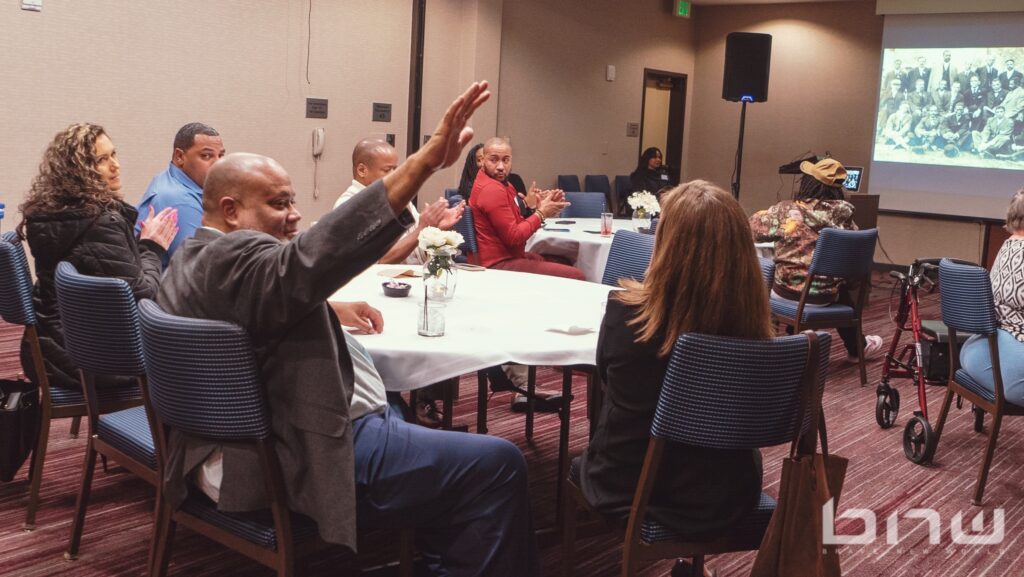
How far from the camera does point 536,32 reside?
9.98 meters

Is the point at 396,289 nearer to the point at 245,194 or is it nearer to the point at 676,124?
the point at 245,194

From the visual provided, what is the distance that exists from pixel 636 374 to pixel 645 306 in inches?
6.4

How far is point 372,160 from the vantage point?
14.2 ft

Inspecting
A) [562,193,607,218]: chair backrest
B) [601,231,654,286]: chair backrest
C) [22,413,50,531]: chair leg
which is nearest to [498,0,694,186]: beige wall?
[562,193,607,218]: chair backrest

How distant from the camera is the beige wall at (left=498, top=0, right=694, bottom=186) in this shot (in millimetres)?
9867

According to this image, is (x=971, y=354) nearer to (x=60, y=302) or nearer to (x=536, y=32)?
(x=60, y=302)

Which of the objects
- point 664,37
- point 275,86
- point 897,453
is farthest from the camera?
point 664,37

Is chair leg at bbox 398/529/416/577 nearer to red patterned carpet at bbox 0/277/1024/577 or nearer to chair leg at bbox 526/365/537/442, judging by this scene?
red patterned carpet at bbox 0/277/1024/577

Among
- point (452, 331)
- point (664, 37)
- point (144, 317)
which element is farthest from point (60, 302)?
point (664, 37)

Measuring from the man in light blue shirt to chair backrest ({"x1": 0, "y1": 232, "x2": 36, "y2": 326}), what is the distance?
75 cm

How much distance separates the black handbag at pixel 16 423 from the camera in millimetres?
3189

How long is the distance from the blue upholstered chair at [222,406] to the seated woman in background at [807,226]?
4061 mm

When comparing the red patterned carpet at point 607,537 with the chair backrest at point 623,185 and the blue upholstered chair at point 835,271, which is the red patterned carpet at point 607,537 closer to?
the blue upholstered chair at point 835,271

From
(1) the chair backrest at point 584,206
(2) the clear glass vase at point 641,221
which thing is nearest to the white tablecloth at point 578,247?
(2) the clear glass vase at point 641,221
